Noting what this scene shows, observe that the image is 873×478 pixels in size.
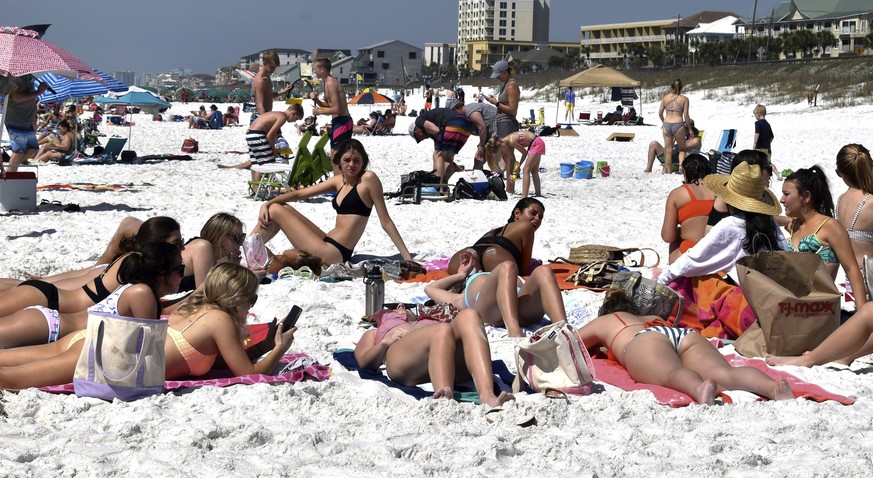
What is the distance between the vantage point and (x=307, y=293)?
582 cm

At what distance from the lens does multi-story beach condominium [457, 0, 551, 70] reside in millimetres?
139875

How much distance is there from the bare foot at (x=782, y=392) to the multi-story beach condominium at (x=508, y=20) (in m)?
137

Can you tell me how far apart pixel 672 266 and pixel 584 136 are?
1776 centimetres

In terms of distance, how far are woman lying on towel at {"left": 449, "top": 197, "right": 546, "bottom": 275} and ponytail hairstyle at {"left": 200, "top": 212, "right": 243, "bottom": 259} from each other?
1.31 metres

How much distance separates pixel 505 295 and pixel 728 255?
3.92 ft

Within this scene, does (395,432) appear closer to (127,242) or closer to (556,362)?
(556,362)

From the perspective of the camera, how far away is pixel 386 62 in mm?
117688

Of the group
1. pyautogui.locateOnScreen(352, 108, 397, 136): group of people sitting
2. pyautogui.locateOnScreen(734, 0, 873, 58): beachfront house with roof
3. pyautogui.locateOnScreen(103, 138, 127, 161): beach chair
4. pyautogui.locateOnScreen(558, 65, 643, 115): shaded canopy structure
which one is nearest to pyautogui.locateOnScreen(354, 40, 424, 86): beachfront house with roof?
pyautogui.locateOnScreen(734, 0, 873, 58): beachfront house with roof

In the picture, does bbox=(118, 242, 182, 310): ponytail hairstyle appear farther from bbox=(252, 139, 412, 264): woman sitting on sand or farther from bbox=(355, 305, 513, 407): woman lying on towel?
bbox=(252, 139, 412, 264): woman sitting on sand

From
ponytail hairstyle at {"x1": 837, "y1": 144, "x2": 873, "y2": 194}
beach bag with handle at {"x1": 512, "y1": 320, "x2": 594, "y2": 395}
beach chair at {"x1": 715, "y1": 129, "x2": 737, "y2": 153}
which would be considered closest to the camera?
beach bag with handle at {"x1": 512, "y1": 320, "x2": 594, "y2": 395}

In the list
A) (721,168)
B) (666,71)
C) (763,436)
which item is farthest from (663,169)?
(666,71)

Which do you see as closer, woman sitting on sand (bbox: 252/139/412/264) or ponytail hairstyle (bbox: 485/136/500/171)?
woman sitting on sand (bbox: 252/139/412/264)

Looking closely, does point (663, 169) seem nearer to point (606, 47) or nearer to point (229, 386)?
point (229, 386)

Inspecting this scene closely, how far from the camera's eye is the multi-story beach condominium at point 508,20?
140m
